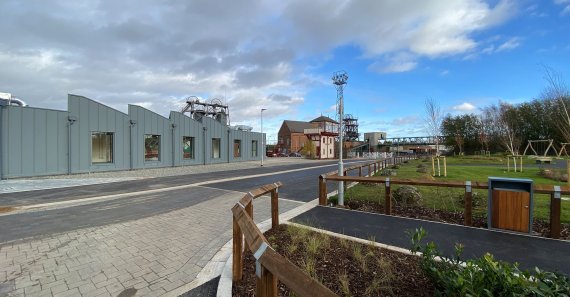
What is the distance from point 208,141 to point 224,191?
65.0 feet

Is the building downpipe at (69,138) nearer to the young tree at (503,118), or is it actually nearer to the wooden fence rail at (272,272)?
the wooden fence rail at (272,272)

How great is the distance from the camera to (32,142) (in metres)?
17.1

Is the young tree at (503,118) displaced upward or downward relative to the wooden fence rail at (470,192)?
upward

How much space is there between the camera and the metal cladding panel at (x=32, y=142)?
16188 mm

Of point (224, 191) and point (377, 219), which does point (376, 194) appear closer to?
point (377, 219)

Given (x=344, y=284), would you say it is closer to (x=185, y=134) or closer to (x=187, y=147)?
(x=185, y=134)

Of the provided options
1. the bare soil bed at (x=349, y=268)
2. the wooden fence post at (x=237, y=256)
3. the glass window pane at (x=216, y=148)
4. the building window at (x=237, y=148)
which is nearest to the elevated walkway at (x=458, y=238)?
the bare soil bed at (x=349, y=268)

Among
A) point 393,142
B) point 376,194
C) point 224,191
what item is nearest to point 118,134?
point 224,191

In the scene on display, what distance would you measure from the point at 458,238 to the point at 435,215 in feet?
5.86

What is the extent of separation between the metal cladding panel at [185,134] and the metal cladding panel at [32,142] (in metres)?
9.02

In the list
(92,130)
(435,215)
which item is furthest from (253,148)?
(435,215)

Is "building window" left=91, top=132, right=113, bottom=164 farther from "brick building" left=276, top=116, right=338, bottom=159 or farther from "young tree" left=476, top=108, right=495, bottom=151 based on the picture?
"young tree" left=476, top=108, right=495, bottom=151

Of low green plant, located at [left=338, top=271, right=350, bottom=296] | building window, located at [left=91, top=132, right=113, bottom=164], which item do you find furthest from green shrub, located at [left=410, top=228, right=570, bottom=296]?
building window, located at [left=91, top=132, right=113, bottom=164]

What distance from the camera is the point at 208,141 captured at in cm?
3084
